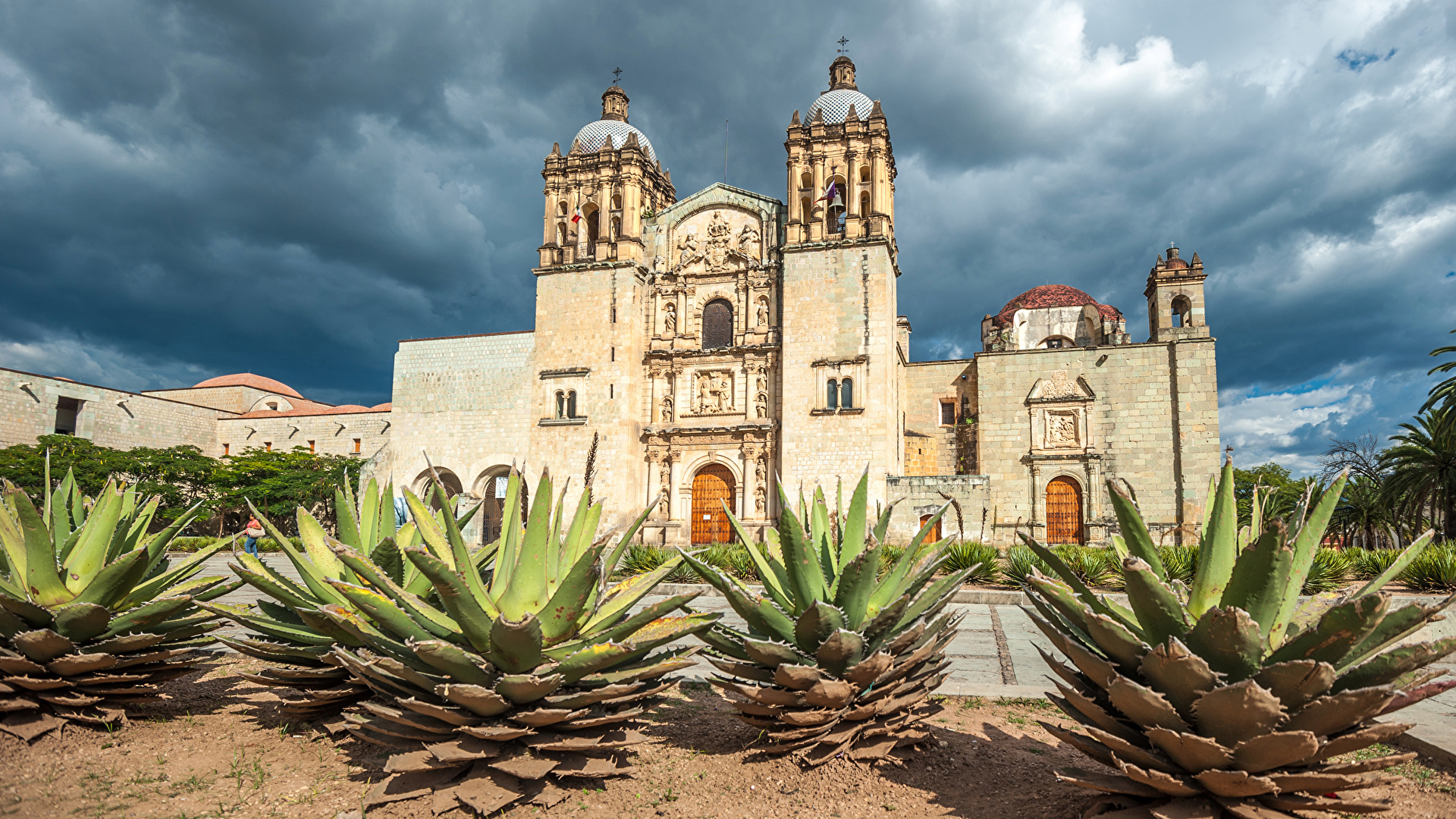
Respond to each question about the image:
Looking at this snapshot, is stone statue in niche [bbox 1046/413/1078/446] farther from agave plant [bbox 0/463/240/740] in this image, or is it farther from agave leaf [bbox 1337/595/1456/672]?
agave plant [bbox 0/463/240/740]

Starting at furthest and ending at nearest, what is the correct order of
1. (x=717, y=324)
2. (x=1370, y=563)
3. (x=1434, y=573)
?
(x=717, y=324) < (x=1370, y=563) < (x=1434, y=573)

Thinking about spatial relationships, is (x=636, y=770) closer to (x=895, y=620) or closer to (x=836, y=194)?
(x=895, y=620)

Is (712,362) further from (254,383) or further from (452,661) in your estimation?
(254,383)

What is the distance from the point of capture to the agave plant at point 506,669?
7.65ft

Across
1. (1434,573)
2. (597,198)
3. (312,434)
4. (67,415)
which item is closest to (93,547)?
(1434,573)

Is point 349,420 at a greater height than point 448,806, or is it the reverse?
point 349,420

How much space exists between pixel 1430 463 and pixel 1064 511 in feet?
25.8

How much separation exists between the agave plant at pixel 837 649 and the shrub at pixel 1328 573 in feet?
29.6

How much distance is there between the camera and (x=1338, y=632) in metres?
1.80

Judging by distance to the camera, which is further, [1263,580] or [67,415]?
[67,415]

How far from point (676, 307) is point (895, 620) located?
21.0 metres

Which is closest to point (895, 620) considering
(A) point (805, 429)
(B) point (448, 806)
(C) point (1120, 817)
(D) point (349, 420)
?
(C) point (1120, 817)

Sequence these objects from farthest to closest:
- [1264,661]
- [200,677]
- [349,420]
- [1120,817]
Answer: [349,420]
[200,677]
[1120,817]
[1264,661]

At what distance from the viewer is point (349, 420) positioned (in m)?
30.5
